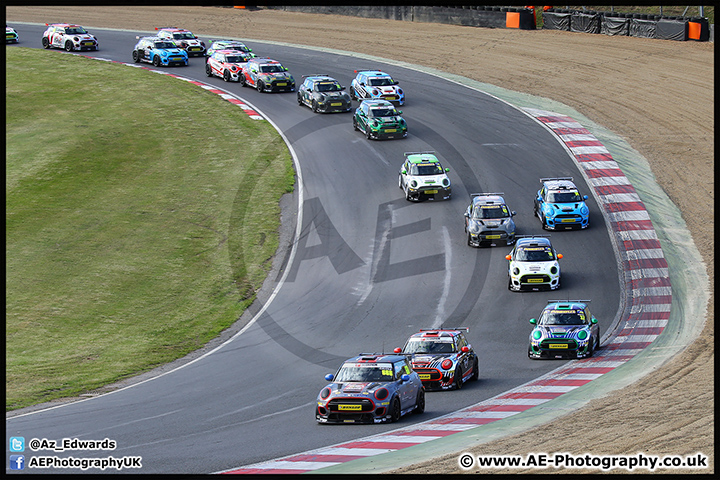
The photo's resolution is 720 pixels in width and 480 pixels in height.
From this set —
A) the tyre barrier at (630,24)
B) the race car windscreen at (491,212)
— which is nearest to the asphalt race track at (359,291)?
the race car windscreen at (491,212)

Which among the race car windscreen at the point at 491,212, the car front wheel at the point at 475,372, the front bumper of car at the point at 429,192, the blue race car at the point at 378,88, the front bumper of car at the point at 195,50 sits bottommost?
the car front wheel at the point at 475,372

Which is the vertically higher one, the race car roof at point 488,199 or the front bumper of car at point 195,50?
the front bumper of car at point 195,50

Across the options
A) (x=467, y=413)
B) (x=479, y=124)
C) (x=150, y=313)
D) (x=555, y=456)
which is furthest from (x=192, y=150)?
(x=555, y=456)

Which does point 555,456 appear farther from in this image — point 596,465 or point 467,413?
point 467,413

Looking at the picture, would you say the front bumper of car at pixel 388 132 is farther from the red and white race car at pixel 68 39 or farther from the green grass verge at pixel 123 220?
the red and white race car at pixel 68 39

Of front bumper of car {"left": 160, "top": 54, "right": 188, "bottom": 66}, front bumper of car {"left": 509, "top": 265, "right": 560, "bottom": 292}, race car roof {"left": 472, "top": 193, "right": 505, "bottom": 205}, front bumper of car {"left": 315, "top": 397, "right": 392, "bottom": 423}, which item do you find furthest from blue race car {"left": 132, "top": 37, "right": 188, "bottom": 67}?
front bumper of car {"left": 315, "top": 397, "right": 392, "bottom": 423}

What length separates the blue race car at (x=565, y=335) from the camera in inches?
995

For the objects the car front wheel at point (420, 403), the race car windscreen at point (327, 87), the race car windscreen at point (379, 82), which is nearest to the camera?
the car front wheel at point (420, 403)

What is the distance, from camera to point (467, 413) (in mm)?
20188

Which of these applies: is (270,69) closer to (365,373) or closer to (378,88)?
(378,88)

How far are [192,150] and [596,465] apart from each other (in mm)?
37245

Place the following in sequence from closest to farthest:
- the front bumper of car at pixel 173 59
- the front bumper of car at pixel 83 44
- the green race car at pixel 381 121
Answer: the green race car at pixel 381 121
the front bumper of car at pixel 173 59
the front bumper of car at pixel 83 44

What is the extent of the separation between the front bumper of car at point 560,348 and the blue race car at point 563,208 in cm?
1276

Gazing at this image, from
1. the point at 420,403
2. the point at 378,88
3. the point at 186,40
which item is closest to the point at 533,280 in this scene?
the point at 420,403
